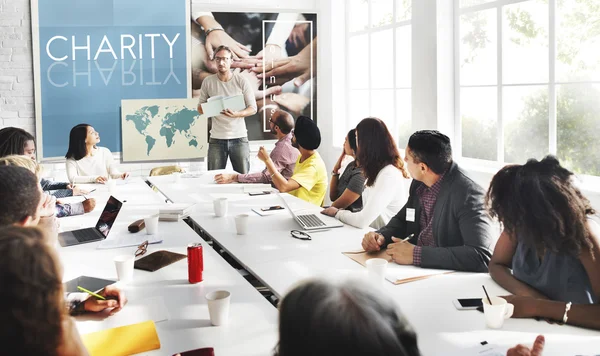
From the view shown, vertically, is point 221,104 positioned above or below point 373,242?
above

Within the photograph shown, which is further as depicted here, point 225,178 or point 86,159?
point 86,159

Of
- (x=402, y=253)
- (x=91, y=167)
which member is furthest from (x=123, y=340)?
(x=91, y=167)

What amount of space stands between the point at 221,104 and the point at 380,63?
1.89 meters

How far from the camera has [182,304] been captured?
2082 mm

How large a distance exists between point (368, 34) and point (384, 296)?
6.11 m

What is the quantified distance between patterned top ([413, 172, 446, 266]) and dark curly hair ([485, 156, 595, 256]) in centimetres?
76

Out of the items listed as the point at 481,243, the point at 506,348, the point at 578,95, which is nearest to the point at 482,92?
the point at 578,95

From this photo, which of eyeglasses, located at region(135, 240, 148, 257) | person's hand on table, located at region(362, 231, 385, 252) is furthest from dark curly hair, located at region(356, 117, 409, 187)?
eyeglasses, located at region(135, 240, 148, 257)

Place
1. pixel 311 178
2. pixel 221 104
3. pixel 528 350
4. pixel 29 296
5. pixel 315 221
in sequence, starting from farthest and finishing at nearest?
1. pixel 221 104
2. pixel 311 178
3. pixel 315 221
4. pixel 528 350
5. pixel 29 296

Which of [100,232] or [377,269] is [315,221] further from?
[100,232]

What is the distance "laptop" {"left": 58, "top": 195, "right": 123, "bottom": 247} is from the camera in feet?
9.96

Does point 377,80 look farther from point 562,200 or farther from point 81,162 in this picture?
point 562,200

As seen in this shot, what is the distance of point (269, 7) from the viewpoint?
720 centimetres

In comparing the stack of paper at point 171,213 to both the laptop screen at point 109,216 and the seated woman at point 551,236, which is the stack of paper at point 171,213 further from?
the seated woman at point 551,236
